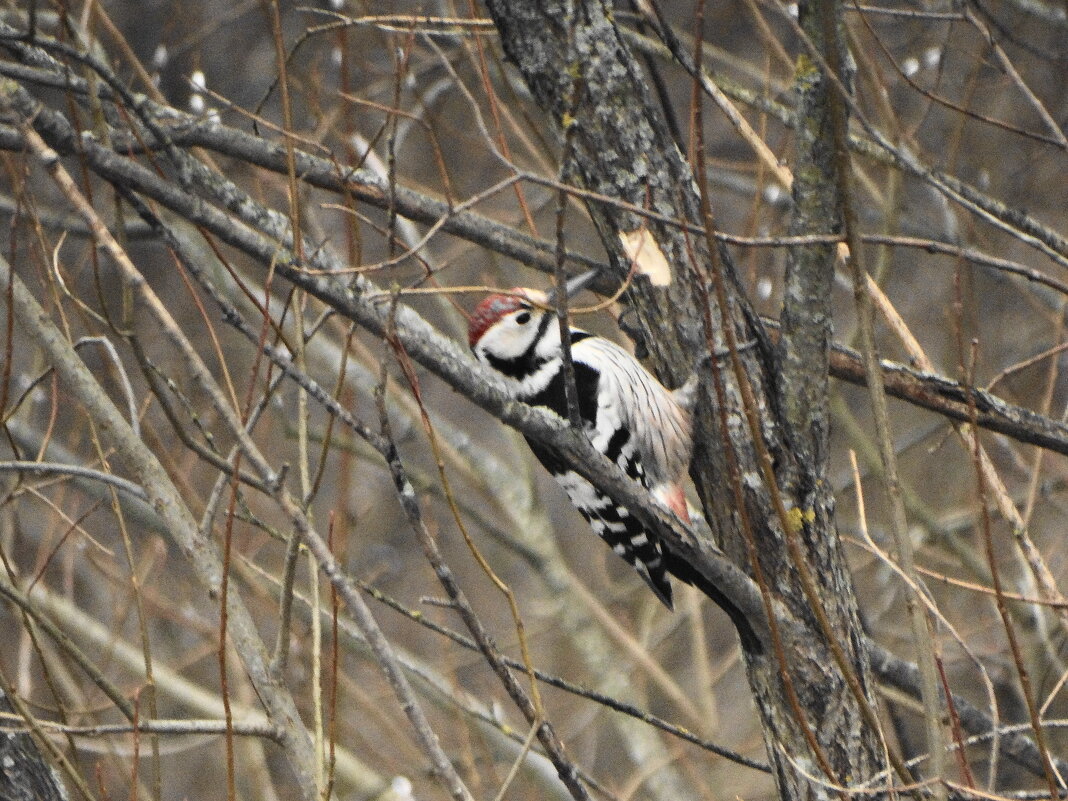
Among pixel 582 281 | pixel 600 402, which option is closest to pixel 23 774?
pixel 582 281

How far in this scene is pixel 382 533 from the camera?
7.54 meters

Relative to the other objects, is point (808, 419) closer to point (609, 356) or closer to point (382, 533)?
point (609, 356)

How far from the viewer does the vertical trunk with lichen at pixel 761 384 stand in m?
1.87

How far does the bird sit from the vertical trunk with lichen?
625 mm

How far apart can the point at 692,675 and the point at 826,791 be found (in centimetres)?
603

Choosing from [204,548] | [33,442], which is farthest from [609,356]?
[33,442]

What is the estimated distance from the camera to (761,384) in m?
1.94

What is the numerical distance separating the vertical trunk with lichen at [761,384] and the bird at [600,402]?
0.62 meters

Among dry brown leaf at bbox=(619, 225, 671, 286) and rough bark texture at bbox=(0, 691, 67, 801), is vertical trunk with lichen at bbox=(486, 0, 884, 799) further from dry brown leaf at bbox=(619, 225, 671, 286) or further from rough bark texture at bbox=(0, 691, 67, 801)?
rough bark texture at bbox=(0, 691, 67, 801)

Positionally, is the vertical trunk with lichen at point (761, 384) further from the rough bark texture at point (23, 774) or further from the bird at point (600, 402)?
the rough bark texture at point (23, 774)

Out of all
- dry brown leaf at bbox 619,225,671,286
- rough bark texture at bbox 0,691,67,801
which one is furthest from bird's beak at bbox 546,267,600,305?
rough bark texture at bbox 0,691,67,801

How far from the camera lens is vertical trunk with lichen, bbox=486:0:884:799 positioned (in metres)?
1.87

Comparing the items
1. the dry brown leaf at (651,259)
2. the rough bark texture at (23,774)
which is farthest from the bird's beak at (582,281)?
the rough bark texture at (23,774)

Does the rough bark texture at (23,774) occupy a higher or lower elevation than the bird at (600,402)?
lower
